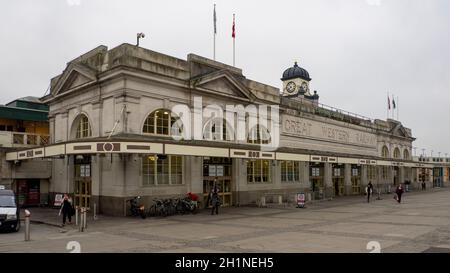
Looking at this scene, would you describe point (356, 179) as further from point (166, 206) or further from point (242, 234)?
point (242, 234)

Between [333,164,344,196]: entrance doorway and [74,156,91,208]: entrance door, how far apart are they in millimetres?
26589

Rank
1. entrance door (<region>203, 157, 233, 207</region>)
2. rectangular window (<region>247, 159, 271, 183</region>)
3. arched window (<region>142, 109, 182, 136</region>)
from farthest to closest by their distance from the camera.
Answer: rectangular window (<region>247, 159, 271, 183</region>) → entrance door (<region>203, 157, 233, 207</region>) → arched window (<region>142, 109, 182, 136</region>)

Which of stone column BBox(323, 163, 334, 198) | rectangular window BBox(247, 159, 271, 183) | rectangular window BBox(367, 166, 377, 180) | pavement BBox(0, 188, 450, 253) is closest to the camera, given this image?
pavement BBox(0, 188, 450, 253)

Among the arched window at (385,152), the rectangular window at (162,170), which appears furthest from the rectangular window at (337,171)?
the rectangular window at (162,170)

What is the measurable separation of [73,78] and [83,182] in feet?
23.7

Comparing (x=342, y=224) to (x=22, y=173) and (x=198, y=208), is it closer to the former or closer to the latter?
(x=198, y=208)

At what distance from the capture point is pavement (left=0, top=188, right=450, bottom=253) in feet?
44.5

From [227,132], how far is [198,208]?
6547 mm

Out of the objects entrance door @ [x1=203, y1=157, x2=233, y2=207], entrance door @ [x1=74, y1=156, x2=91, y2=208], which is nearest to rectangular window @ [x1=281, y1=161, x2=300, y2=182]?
entrance door @ [x1=203, y1=157, x2=233, y2=207]

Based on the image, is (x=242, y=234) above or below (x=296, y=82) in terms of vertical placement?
below

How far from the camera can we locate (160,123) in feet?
88.6

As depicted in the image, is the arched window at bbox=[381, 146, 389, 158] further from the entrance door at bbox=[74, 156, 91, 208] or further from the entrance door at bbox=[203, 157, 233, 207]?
the entrance door at bbox=[74, 156, 91, 208]

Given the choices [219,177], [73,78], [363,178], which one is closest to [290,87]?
[363,178]
